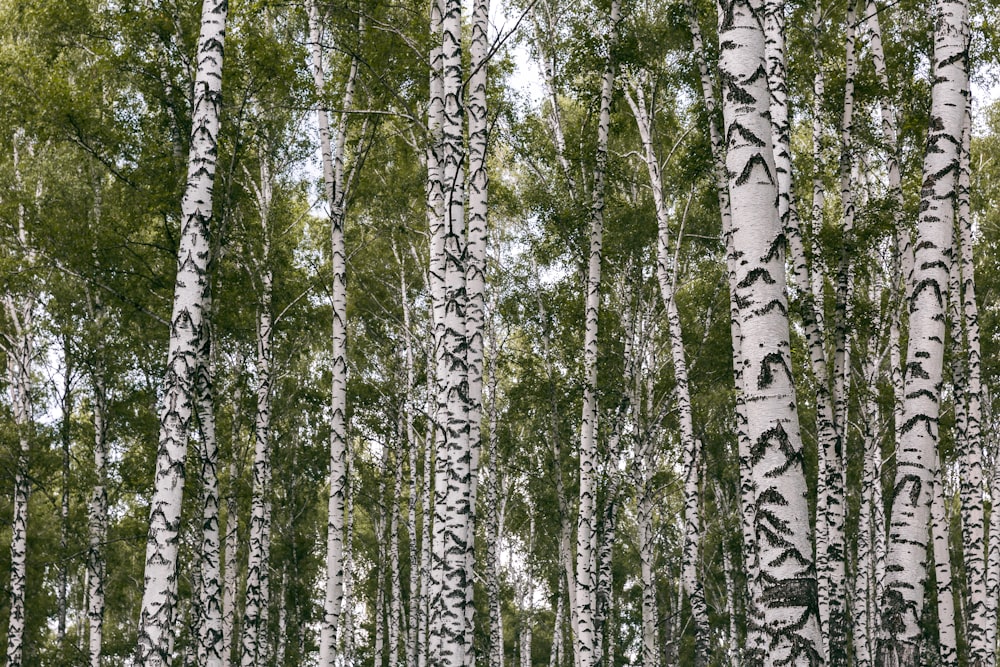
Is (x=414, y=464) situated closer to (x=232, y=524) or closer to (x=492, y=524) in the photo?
(x=492, y=524)

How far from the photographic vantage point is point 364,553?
113 feet

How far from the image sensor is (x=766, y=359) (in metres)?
4.40

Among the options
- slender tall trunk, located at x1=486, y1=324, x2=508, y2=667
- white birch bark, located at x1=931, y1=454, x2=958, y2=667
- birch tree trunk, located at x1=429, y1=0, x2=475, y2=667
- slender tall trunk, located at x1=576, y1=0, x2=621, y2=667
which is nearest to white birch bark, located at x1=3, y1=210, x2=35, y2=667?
slender tall trunk, located at x1=486, y1=324, x2=508, y2=667

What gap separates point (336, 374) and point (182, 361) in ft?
15.5

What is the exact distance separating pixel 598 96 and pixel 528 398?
7961 mm

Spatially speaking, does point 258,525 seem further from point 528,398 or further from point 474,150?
point 474,150

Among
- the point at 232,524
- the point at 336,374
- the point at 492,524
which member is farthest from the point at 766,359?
the point at 232,524

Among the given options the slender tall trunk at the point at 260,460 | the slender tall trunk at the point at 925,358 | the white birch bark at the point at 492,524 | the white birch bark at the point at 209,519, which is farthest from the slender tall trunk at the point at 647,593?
the slender tall trunk at the point at 925,358

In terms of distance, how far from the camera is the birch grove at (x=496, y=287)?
6168 mm

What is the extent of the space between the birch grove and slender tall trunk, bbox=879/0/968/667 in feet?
0.07

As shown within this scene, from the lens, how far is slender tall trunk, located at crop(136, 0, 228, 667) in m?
7.05

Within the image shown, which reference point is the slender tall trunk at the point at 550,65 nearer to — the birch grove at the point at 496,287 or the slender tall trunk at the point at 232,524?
the birch grove at the point at 496,287

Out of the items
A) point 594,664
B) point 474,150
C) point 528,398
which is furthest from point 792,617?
point 528,398

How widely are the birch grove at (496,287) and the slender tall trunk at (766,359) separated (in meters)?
0.02
